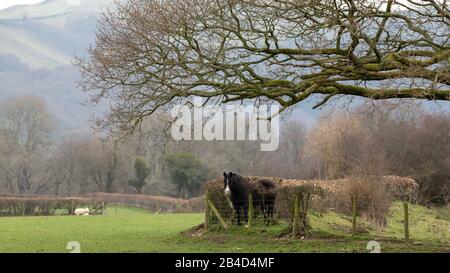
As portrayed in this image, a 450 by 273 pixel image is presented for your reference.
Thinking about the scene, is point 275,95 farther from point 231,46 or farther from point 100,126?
point 100,126

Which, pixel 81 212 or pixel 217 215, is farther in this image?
pixel 81 212

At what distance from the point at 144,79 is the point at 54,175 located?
219ft

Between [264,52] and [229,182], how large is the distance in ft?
22.0

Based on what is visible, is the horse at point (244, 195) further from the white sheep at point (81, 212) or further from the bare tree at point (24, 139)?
the bare tree at point (24, 139)

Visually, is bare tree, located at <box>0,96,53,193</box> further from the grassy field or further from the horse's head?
the horse's head

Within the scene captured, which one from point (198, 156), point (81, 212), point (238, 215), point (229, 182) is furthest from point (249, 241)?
point (198, 156)

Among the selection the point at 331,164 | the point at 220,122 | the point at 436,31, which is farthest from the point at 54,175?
the point at 436,31

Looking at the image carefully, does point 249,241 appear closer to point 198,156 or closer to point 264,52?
point 264,52

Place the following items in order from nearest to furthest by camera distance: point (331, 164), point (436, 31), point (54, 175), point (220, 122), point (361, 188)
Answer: point (436, 31), point (361, 188), point (220, 122), point (331, 164), point (54, 175)

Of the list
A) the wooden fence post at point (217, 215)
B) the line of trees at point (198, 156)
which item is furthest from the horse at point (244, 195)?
the line of trees at point (198, 156)

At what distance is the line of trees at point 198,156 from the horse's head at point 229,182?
2179cm

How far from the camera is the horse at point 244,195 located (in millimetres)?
22938

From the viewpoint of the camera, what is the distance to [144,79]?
18797 millimetres

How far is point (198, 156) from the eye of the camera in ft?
233
